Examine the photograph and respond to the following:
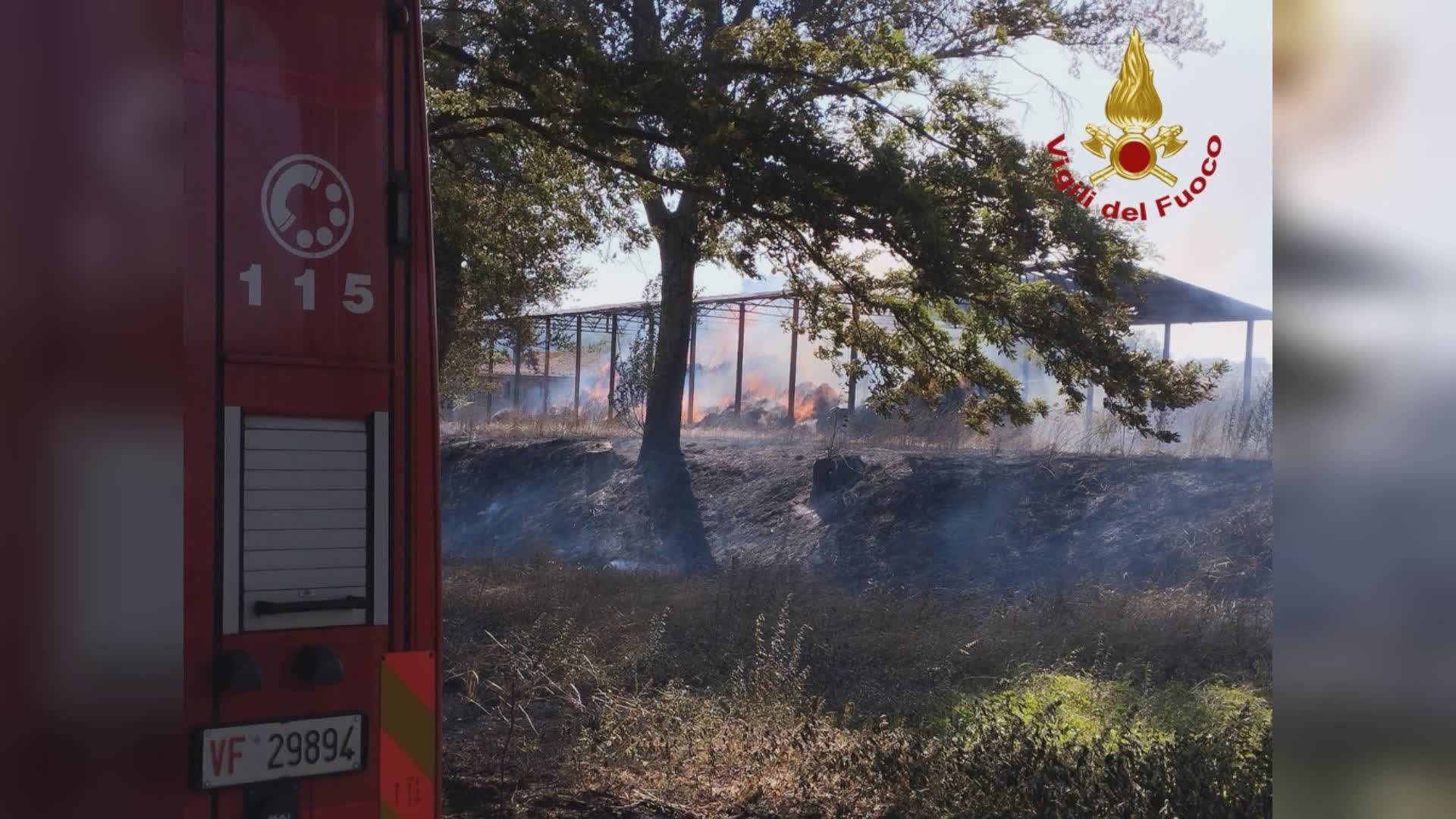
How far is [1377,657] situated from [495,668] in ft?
24.4

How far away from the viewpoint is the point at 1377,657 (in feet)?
8.96

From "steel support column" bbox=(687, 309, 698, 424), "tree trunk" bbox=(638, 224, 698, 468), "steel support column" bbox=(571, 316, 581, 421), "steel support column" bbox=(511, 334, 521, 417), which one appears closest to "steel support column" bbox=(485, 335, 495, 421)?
"steel support column" bbox=(511, 334, 521, 417)

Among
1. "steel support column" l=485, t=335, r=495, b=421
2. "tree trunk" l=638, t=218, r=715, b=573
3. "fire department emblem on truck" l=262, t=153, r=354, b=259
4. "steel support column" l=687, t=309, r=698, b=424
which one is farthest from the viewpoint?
"steel support column" l=687, t=309, r=698, b=424

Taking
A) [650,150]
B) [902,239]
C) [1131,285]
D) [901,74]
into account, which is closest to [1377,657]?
[902,239]

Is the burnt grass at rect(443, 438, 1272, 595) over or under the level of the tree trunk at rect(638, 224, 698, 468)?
under

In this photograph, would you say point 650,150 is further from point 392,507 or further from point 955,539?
point 955,539

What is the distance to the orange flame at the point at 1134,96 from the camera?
25.3 feet

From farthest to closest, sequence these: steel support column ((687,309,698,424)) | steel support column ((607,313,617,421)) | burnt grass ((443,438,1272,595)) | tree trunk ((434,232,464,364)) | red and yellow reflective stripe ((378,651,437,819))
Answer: steel support column ((607,313,617,421)) → steel support column ((687,309,698,424)) → burnt grass ((443,438,1272,595)) → tree trunk ((434,232,464,364)) → red and yellow reflective stripe ((378,651,437,819))

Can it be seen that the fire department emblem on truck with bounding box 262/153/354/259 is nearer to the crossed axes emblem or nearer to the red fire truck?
the red fire truck

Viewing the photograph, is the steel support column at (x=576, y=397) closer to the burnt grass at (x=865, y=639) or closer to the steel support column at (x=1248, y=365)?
the burnt grass at (x=865, y=639)

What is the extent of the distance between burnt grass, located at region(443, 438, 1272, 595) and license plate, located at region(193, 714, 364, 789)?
9.76m

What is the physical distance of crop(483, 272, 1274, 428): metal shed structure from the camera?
1282 cm

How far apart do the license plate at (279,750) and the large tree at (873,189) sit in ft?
14.4

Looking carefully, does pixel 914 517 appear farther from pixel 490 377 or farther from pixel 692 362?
pixel 490 377
